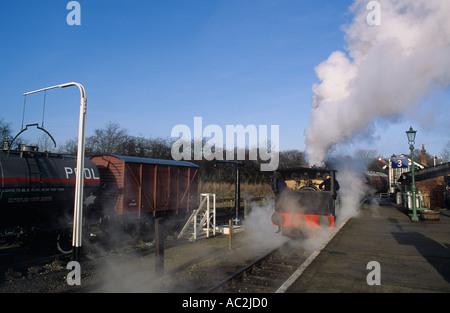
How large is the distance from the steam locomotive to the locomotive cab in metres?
4.71

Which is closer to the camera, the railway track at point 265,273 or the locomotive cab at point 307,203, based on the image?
the railway track at point 265,273

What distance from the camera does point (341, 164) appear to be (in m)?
16.5

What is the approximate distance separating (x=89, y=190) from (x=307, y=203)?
6870mm

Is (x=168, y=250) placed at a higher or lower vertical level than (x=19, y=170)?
lower

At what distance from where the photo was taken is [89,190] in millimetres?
9781

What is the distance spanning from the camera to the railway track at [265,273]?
6.11 m

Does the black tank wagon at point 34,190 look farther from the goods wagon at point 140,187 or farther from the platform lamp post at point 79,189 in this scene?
the platform lamp post at point 79,189

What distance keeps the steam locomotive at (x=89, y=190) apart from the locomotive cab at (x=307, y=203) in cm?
471

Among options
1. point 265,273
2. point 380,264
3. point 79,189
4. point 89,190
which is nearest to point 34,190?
point 89,190

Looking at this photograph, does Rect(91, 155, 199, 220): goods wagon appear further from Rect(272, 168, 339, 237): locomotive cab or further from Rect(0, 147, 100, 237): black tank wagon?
Rect(272, 168, 339, 237): locomotive cab

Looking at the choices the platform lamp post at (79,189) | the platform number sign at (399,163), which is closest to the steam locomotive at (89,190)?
the platform lamp post at (79,189)
